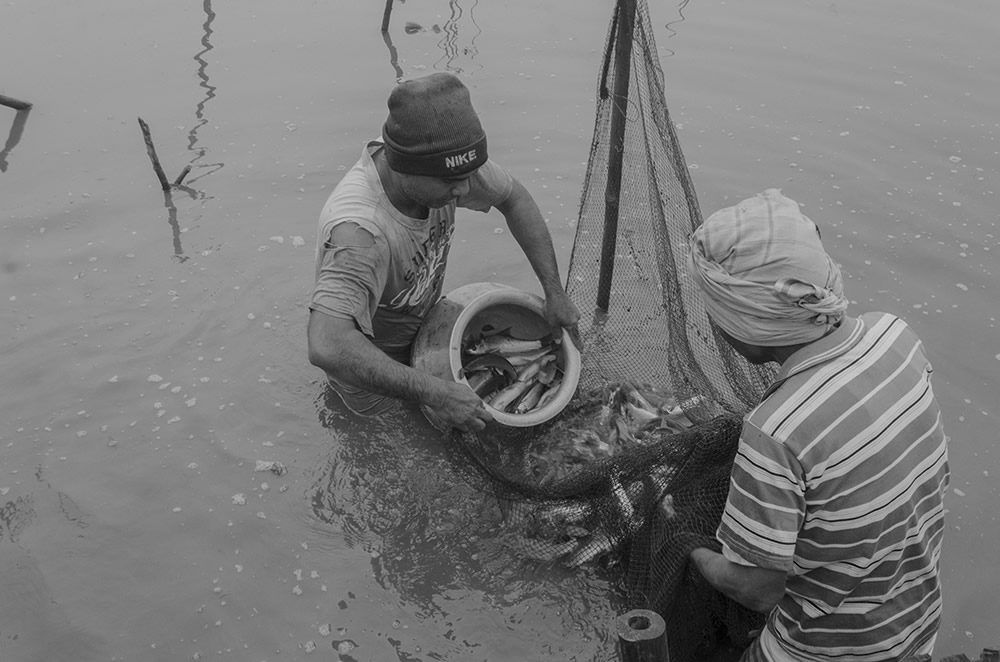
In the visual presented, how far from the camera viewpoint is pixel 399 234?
4766mm

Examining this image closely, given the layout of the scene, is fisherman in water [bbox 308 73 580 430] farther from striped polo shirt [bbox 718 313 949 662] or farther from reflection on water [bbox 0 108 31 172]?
reflection on water [bbox 0 108 31 172]

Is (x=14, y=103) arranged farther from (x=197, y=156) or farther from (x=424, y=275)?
(x=424, y=275)

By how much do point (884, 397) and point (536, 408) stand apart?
2.61 m

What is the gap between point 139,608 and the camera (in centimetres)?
473

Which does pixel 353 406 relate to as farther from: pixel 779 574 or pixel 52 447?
pixel 779 574

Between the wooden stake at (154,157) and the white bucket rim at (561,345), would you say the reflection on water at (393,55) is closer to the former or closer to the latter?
the wooden stake at (154,157)

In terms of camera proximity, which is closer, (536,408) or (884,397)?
(884,397)

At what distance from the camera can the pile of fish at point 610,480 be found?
4.01 metres

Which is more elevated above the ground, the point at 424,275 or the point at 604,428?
the point at 424,275

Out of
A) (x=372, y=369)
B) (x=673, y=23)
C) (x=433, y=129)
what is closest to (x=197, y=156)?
(x=433, y=129)

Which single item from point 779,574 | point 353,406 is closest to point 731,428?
point 779,574

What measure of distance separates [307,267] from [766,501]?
5367mm

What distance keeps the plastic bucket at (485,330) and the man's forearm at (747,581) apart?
175cm

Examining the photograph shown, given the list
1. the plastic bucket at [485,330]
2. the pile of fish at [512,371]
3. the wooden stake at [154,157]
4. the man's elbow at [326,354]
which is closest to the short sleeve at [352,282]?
the man's elbow at [326,354]
